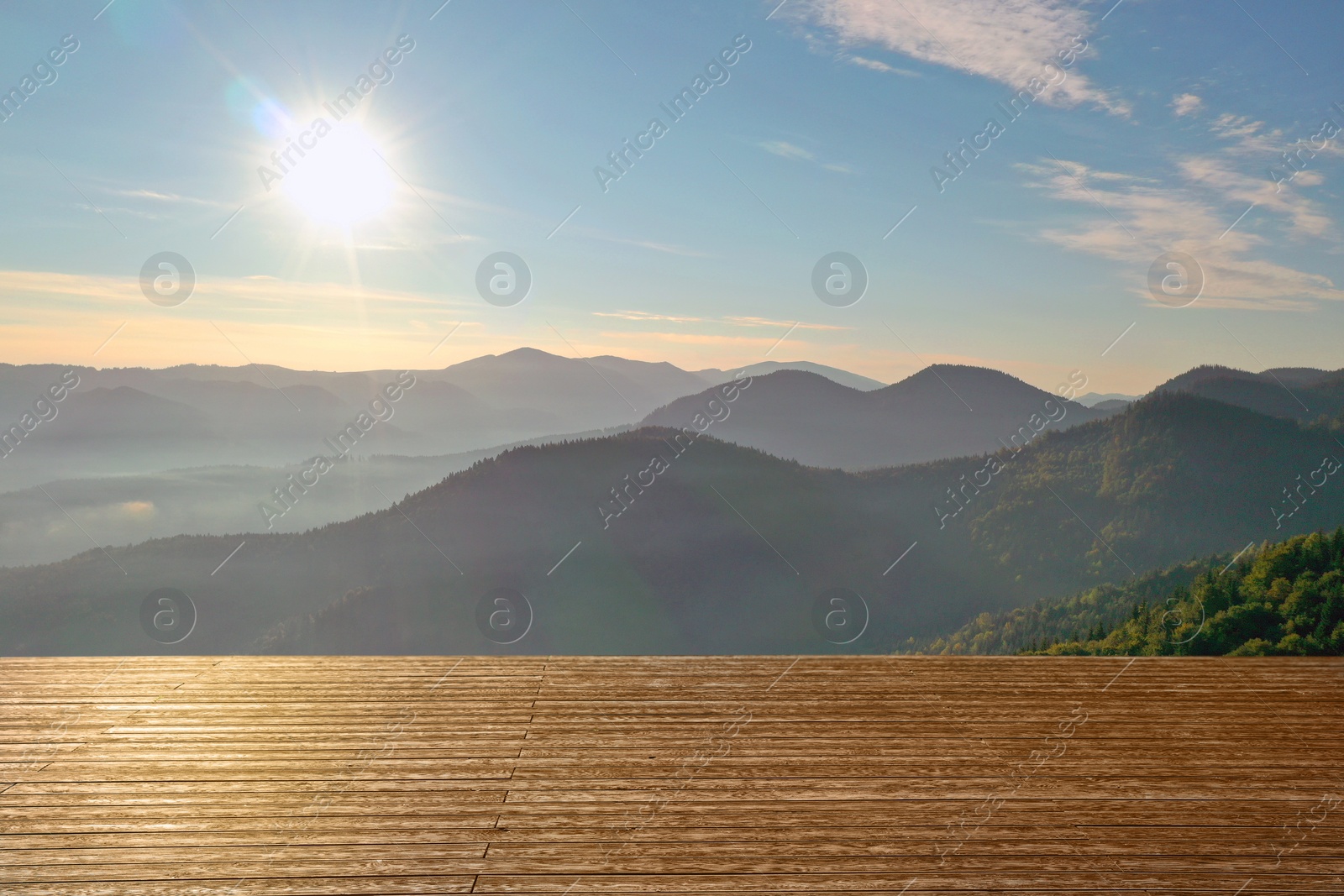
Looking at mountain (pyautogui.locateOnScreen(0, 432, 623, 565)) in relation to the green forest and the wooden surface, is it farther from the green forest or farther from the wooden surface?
the wooden surface

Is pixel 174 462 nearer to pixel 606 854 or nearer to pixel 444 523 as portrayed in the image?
pixel 444 523

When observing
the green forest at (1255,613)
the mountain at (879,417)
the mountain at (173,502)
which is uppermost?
the mountain at (173,502)

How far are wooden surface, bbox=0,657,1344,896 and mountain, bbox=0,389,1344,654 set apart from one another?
142ft

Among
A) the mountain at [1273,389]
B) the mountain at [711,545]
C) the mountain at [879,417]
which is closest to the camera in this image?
the mountain at [711,545]

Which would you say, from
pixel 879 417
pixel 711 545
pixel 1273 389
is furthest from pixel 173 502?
pixel 1273 389

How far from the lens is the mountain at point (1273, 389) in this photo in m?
60.4

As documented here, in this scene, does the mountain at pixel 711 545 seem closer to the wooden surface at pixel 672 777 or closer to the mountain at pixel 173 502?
the mountain at pixel 173 502

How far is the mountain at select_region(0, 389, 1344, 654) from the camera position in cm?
4844

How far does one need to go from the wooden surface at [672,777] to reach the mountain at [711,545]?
4318 centimetres

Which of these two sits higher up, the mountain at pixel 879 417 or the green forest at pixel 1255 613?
the mountain at pixel 879 417

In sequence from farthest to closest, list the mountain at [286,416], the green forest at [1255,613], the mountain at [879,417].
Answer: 1. the mountain at [286,416]
2. the mountain at [879,417]
3. the green forest at [1255,613]

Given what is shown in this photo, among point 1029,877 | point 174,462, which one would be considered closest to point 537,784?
point 1029,877

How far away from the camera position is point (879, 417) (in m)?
134

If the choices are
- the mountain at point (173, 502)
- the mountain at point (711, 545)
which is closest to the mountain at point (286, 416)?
the mountain at point (173, 502)
